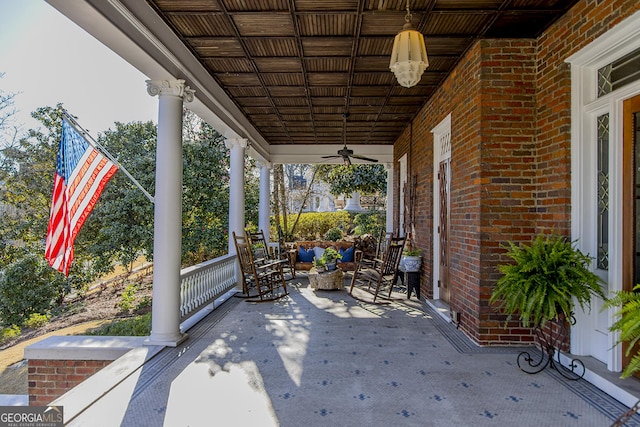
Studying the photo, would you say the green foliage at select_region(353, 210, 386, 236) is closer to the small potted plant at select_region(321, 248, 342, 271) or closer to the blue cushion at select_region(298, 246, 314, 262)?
the blue cushion at select_region(298, 246, 314, 262)

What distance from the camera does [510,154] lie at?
3674mm

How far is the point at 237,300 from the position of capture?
5.91m

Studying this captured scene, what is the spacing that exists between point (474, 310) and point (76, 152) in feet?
13.9

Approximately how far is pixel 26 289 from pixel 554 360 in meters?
9.27

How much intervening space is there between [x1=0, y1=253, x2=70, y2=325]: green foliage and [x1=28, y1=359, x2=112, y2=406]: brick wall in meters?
5.37

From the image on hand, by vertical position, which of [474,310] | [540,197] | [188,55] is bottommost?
[474,310]

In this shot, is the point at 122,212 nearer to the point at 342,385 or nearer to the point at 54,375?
the point at 54,375

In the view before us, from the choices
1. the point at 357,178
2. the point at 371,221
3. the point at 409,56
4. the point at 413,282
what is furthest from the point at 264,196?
the point at 409,56

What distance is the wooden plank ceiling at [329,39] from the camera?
3188 millimetres

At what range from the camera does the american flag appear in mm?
3510

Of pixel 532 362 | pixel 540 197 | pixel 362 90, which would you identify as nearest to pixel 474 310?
pixel 532 362

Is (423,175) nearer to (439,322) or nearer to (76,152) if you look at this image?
(439,322)

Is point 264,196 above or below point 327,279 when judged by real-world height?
above

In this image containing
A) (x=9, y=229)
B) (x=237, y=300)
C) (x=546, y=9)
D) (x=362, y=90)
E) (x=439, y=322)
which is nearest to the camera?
(x=546, y=9)
